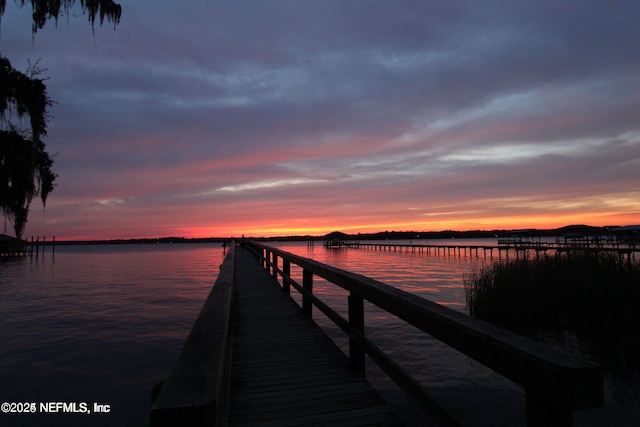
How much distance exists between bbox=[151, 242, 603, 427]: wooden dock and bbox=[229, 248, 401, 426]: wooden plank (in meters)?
0.01

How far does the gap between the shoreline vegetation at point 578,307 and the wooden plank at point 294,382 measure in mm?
5990

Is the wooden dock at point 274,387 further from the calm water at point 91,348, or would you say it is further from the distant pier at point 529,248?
the distant pier at point 529,248

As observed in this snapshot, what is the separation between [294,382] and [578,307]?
9.30 m

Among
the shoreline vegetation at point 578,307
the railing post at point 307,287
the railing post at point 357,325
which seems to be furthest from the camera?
the shoreline vegetation at point 578,307

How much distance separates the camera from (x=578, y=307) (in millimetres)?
9875

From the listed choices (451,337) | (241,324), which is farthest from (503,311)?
(451,337)

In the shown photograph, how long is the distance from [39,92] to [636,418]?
57.9ft

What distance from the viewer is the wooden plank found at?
331 cm

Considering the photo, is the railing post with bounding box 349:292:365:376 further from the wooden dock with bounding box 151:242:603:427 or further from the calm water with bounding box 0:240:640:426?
the calm water with bounding box 0:240:640:426

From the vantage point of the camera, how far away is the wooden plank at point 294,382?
331cm

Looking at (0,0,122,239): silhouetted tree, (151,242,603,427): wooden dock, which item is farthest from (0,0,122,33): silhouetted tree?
(151,242,603,427): wooden dock

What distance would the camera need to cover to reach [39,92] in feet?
41.4

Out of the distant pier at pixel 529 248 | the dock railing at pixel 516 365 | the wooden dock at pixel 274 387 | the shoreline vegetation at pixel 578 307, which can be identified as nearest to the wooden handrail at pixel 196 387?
the wooden dock at pixel 274 387

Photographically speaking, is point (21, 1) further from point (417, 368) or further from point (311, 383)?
point (417, 368)
